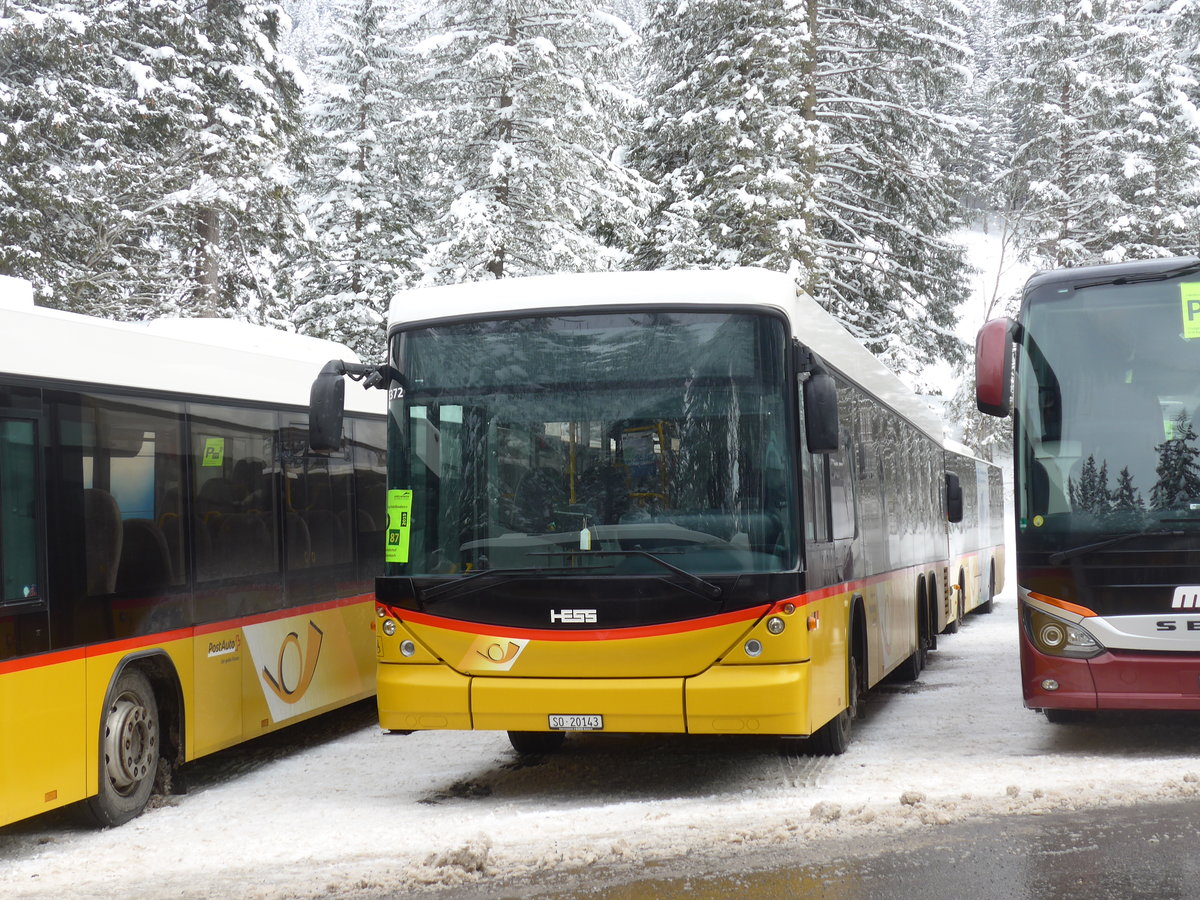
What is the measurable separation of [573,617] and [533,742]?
2638 mm

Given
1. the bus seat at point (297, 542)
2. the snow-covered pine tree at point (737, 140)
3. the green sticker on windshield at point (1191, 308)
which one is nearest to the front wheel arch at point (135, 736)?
the bus seat at point (297, 542)

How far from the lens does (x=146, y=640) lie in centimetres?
858

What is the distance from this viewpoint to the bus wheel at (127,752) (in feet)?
26.5

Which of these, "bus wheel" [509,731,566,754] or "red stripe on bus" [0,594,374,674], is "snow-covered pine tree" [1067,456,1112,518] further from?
"red stripe on bus" [0,594,374,674]

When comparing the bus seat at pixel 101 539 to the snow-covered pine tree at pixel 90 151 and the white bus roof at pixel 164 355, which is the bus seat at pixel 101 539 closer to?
the white bus roof at pixel 164 355

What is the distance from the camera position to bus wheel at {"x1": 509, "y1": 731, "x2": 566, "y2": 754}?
10502mm

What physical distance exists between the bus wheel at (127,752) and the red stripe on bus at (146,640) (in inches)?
7.4

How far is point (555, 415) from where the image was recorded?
8438 mm

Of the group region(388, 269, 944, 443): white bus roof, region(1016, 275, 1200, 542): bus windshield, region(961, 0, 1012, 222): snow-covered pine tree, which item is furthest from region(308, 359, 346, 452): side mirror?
region(961, 0, 1012, 222): snow-covered pine tree

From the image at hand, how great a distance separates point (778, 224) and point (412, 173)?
482 inches

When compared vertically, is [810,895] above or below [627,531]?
below

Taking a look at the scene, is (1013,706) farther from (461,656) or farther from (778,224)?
(778,224)

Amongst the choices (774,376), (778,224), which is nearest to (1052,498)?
(774,376)

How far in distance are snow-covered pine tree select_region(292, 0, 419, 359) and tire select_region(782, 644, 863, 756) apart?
78.6 ft
